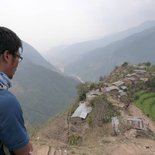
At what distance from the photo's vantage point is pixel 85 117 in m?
28.3

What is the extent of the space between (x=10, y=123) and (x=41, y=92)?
113 m

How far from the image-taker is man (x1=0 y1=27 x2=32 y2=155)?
219 cm

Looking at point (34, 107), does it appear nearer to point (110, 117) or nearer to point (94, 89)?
point (94, 89)

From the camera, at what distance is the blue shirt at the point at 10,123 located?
2.18m

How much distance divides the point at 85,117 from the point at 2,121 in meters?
26.3

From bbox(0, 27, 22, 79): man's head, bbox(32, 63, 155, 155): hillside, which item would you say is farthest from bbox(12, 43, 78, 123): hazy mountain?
bbox(0, 27, 22, 79): man's head

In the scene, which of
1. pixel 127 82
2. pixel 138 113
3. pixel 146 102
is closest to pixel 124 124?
pixel 138 113

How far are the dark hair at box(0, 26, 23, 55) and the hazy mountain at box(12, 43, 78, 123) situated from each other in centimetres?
7811

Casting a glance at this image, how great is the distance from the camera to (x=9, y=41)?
2410 mm

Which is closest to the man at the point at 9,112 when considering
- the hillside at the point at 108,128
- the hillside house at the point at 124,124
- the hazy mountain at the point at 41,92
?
the hillside at the point at 108,128

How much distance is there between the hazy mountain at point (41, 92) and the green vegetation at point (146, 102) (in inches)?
1833

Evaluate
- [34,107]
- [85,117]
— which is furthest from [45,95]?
[85,117]

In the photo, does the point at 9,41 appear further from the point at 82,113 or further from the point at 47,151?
the point at 82,113

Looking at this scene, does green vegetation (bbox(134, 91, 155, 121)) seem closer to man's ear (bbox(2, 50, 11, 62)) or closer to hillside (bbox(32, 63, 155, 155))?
hillside (bbox(32, 63, 155, 155))
